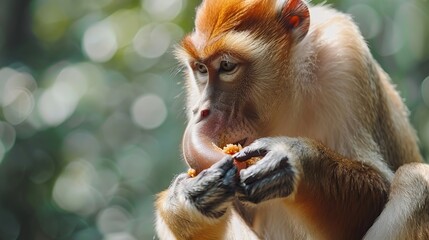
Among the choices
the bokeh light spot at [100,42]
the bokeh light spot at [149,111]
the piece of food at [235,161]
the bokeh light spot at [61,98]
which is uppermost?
the piece of food at [235,161]

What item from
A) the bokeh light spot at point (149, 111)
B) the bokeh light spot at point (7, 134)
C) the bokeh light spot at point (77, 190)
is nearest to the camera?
the bokeh light spot at point (7, 134)

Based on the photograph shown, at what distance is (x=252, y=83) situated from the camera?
19.9 ft

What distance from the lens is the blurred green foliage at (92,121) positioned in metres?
10.6

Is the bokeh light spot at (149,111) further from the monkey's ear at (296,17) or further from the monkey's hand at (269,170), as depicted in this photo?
the monkey's hand at (269,170)

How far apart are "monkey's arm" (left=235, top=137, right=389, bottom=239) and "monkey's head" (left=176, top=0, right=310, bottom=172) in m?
0.50

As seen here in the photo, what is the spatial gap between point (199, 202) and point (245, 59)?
1174 millimetres

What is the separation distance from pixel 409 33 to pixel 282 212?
312 centimetres

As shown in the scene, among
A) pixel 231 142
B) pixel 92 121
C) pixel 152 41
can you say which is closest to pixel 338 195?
pixel 231 142

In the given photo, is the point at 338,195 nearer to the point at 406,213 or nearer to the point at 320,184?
the point at 320,184

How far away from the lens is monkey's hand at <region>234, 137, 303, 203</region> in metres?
5.13

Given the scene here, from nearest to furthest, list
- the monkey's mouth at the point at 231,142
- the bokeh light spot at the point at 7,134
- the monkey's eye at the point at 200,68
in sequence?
1. the monkey's mouth at the point at 231,142
2. the monkey's eye at the point at 200,68
3. the bokeh light spot at the point at 7,134

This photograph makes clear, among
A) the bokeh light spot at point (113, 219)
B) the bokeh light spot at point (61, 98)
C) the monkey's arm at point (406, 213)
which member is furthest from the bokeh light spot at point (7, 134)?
the monkey's arm at point (406, 213)

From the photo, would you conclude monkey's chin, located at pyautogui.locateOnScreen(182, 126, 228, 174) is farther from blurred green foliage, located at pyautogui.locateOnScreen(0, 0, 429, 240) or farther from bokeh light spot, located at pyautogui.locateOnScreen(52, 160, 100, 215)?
bokeh light spot, located at pyautogui.locateOnScreen(52, 160, 100, 215)

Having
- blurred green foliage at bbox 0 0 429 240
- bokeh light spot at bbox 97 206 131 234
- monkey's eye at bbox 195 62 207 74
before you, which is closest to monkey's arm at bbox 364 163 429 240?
monkey's eye at bbox 195 62 207 74
